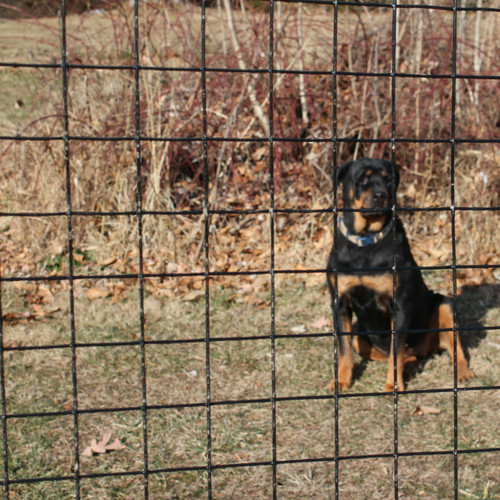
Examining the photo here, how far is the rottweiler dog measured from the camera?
3920 millimetres

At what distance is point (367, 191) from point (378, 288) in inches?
25.0

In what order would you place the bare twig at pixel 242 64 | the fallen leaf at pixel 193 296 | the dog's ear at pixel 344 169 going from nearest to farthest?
the dog's ear at pixel 344 169, the fallen leaf at pixel 193 296, the bare twig at pixel 242 64

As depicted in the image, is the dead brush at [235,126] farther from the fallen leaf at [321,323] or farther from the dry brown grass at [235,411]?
the fallen leaf at [321,323]

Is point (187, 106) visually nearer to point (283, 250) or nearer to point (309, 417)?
point (283, 250)

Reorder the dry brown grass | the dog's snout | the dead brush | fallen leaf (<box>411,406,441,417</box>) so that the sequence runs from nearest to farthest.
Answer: the dry brown grass → fallen leaf (<box>411,406,441,417</box>) → the dog's snout → the dead brush

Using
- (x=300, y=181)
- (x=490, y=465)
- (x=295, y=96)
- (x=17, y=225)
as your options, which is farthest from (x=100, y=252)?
(x=490, y=465)

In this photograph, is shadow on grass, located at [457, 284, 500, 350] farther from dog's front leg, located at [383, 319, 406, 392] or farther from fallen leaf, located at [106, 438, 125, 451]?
fallen leaf, located at [106, 438, 125, 451]

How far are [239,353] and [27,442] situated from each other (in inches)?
64.8

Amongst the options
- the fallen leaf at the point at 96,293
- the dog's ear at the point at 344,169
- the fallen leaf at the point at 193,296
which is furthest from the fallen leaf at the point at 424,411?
the fallen leaf at the point at 96,293

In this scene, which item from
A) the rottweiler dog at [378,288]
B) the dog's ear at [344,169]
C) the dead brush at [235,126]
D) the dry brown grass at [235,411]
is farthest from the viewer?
the dead brush at [235,126]

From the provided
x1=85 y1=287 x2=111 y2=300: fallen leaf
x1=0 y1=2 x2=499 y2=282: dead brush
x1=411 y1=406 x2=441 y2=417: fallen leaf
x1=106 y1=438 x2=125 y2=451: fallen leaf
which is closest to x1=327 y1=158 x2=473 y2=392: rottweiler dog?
x1=411 y1=406 x2=441 y2=417: fallen leaf

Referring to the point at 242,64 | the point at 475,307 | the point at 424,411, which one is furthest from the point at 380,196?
the point at 242,64

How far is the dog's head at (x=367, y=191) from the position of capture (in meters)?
4.05

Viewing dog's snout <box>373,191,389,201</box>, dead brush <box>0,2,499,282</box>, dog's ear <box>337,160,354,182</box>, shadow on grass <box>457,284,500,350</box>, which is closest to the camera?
dog's snout <box>373,191,389,201</box>
